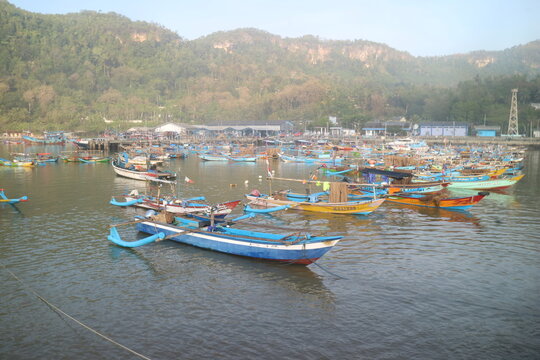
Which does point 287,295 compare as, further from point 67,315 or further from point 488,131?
point 488,131

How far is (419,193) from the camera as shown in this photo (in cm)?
3041

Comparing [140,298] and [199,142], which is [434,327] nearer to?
[140,298]

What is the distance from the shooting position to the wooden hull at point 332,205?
2645cm

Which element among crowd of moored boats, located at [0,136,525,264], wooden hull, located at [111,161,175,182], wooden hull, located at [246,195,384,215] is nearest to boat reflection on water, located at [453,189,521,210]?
crowd of moored boats, located at [0,136,525,264]

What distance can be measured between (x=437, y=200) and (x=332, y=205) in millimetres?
7905

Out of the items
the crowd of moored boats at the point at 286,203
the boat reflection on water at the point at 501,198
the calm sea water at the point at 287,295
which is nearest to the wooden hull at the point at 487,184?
the crowd of moored boats at the point at 286,203

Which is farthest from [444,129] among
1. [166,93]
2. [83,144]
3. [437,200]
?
[166,93]

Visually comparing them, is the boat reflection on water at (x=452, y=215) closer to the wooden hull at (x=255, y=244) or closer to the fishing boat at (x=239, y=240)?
the fishing boat at (x=239, y=240)

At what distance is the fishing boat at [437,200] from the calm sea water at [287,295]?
2.09 meters

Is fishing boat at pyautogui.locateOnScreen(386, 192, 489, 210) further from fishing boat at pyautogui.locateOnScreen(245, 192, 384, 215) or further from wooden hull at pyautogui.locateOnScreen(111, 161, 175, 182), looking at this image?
wooden hull at pyautogui.locateOnScreen(111, 161, 175, 182)

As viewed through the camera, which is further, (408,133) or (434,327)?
(408,133)

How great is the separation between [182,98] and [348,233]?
15130cm

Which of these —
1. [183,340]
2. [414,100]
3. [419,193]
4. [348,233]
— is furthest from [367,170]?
[414,100]

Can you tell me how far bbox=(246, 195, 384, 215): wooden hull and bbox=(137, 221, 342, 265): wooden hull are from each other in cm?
875
